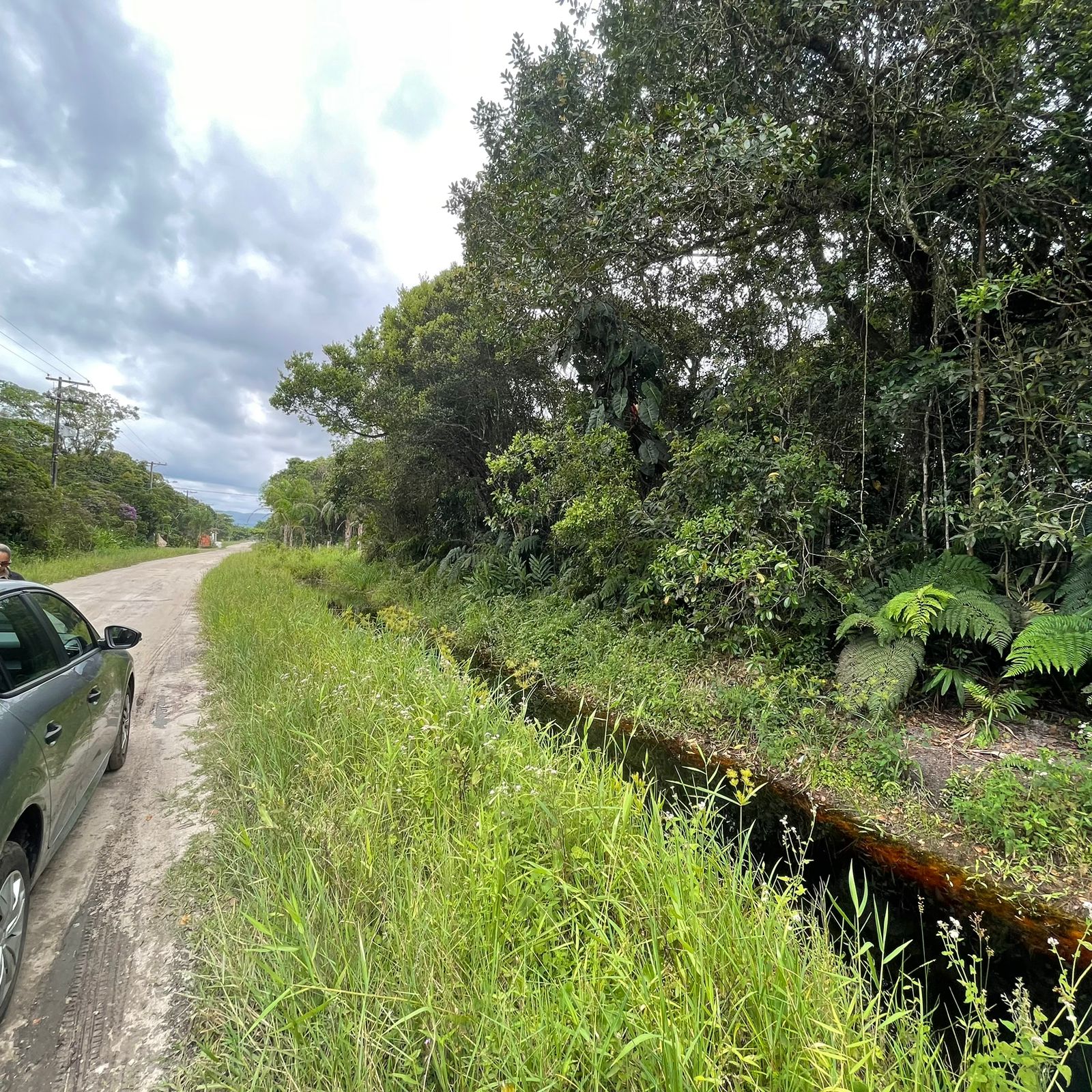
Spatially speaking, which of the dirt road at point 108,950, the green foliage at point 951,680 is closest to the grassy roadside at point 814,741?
the green foliage at point 951,680

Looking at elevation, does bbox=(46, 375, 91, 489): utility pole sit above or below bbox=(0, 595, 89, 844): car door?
above

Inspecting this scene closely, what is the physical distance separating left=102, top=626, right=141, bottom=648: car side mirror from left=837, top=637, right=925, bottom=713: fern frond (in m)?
5.43

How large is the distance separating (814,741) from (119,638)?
5.32m

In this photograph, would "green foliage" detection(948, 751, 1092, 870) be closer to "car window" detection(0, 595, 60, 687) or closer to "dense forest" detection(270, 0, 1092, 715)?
"dense forest" detection(270, 0, 1092, 715)

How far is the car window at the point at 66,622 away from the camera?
8.91 ft

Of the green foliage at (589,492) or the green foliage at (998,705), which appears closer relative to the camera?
the green foliage at (998,705)

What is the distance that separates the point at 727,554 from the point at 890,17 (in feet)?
14.5

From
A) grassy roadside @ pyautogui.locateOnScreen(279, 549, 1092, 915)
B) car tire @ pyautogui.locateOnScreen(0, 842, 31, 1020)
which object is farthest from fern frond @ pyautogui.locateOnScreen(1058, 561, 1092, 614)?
car tire @ pyautogui.locateOnScreen(0, 842, 31, 1020)

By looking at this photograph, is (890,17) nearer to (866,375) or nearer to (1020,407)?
(866,375)

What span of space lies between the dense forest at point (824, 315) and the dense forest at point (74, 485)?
17.2m

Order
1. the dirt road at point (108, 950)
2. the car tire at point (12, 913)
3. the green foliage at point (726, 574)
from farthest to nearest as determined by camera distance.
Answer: the green foliage at point (726, 574)
the car tire at point (12, 913)
the dirt road at point (108, 950)

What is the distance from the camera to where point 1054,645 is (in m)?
3.44

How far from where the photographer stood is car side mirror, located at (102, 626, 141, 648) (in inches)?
123

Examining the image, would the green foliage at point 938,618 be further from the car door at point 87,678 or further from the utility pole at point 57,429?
the utility pole at point 57,429
